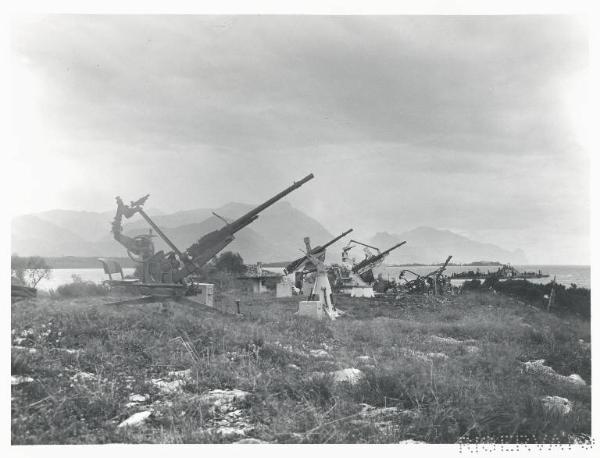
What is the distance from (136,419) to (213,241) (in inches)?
248

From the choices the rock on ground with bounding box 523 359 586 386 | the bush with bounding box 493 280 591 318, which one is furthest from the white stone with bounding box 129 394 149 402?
the bush with bounding box 493 280 591 318

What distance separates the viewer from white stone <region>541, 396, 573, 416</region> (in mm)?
6086

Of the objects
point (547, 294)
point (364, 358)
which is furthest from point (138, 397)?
point (547, 294)

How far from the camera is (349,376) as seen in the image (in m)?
6.79

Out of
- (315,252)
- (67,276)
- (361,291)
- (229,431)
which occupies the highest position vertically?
(315,252)

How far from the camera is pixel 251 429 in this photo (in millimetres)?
5277

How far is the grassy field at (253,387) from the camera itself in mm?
5191

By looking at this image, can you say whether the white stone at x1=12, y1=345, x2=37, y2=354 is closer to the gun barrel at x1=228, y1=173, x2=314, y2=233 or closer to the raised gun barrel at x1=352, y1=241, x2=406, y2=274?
the gun barrel at x1=228, y1=173, x2=314, y2=233

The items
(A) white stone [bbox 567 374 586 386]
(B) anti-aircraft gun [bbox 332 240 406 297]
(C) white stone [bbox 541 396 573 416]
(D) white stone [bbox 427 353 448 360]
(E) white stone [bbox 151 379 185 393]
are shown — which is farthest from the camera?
(B) anti-aircraft gun [bbox 332 240 406 297]

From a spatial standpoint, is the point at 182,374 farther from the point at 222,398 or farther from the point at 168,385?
the point at 222,398

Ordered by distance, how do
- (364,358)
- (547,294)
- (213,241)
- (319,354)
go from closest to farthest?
(364,358) < (319,354) < (213,241) < (547,294)

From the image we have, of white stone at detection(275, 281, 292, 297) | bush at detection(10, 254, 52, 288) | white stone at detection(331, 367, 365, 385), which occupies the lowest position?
white stone at detection(275, 281, 292, 297)

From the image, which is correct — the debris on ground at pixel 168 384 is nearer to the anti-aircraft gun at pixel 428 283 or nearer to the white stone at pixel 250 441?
the white stone at pixel 250 441

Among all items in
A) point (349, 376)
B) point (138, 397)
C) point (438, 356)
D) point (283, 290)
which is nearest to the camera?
point (138, 397)
